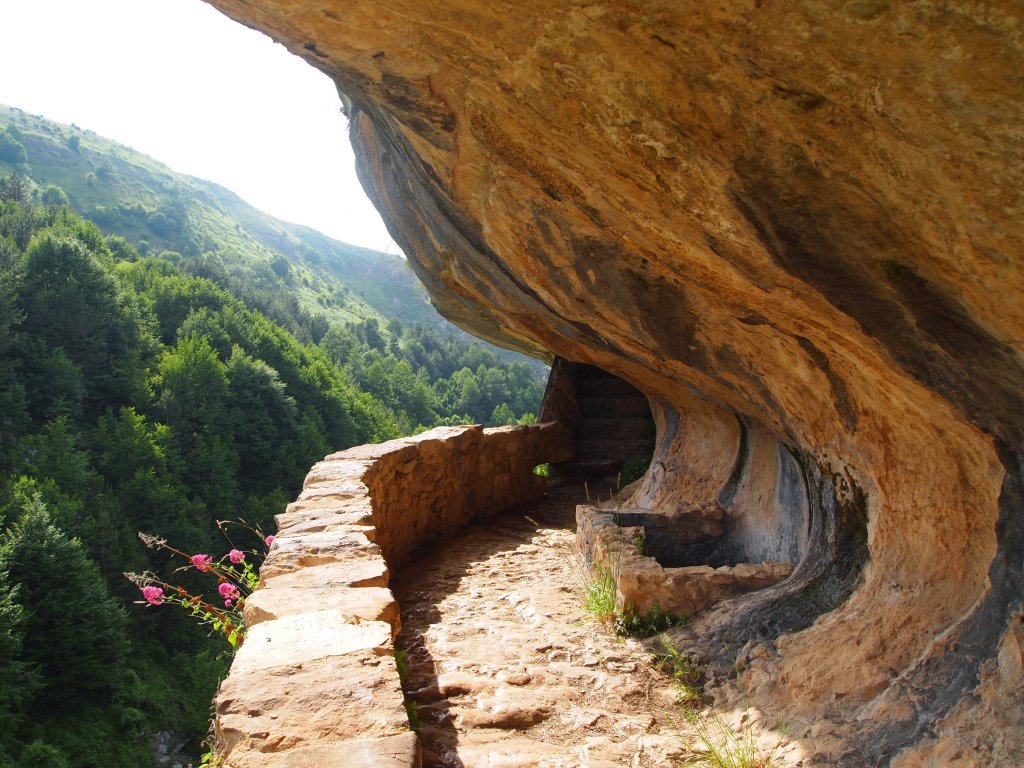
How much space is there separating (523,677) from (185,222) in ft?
257

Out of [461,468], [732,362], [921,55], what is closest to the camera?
[921,55]

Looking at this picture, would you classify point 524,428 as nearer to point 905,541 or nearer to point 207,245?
point 905,541

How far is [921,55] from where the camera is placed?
4.86 feet

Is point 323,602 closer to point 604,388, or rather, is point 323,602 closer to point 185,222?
point 604,388

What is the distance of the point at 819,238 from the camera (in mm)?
2107

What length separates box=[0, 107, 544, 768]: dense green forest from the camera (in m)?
17.3

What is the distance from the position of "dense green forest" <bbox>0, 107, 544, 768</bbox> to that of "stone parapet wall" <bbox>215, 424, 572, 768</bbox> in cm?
1325

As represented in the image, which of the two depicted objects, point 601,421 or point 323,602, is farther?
point 601,421

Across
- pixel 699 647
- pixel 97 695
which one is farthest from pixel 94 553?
pixel 699 647

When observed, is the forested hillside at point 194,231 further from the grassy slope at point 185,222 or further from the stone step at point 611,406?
the stone step at point 611,406

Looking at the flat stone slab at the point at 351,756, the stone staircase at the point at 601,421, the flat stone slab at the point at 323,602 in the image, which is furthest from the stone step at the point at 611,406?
the flat stone slab at the point at 351,756

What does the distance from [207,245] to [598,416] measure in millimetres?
70295

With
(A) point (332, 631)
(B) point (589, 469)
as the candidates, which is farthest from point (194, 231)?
(A) point (332, 631)

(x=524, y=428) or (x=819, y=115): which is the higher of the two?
(x=819, y=115)
